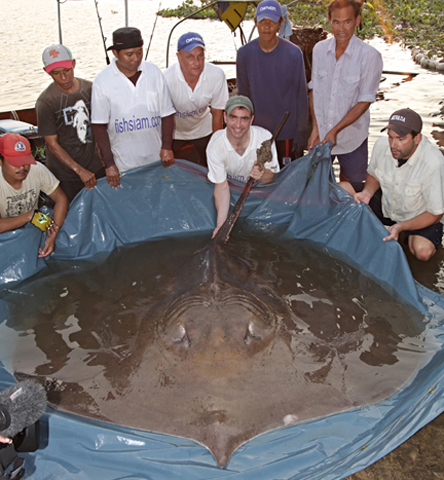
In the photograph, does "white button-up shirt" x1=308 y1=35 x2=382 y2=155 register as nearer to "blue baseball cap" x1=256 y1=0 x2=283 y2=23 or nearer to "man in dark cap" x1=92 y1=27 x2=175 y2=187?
"blue baseball cap" x1=256 y1=0 x2=283 y2=23

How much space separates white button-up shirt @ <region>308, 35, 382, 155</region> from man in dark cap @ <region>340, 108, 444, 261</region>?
52 centimetres

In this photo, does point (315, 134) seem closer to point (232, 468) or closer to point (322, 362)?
point (322, 362)

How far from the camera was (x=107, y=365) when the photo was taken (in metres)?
2.69

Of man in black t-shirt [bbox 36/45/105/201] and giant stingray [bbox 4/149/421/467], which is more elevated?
man in black t-shirt [bbox 36/45/105/201]

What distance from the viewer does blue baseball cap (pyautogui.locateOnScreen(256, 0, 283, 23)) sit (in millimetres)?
4172

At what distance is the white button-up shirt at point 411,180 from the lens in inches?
145

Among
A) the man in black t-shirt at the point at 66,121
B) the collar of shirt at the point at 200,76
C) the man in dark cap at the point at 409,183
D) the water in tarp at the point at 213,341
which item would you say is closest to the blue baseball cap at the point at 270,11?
the collar of shirt at the point at 200,76

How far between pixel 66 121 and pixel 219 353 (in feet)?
8.85

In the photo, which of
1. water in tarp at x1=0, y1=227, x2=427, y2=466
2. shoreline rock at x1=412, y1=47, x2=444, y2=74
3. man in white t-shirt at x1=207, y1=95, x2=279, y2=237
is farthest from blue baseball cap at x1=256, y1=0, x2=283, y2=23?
shoreline rock at x1=412, y1=47, x2=444, y2=74

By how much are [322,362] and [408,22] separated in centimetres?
1924

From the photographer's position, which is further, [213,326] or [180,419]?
[213,326]

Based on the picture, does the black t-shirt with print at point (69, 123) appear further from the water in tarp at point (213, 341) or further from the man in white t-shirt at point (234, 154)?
the man in white t-shirt at point (234, 154)

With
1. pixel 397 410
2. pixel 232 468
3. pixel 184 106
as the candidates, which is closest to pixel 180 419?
pixel 232 468

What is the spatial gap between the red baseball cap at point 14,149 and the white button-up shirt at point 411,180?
3.02 metres
